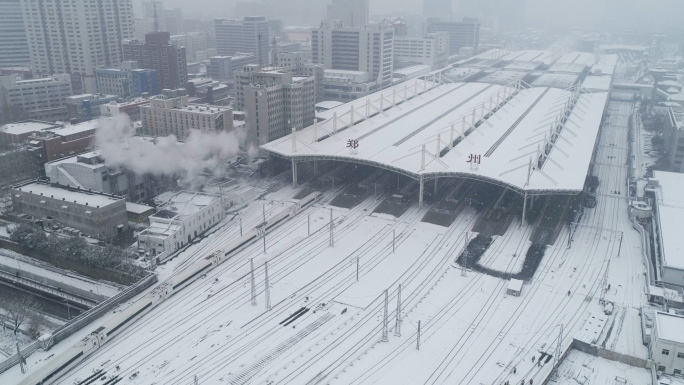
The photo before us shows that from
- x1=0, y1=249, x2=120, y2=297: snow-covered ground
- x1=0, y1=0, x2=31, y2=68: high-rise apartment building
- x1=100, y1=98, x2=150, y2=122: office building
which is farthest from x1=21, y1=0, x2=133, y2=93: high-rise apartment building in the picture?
x1=0, y1=249, x2=120, y2=297: snow-covered ground

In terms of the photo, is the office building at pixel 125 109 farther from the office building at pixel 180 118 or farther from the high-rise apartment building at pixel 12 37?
the high-rise apartment building at pixel 12 37

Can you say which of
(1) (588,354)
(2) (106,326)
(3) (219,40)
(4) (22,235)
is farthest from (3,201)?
(3) (219,40)

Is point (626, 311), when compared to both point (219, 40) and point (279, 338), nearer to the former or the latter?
point (279, 338)

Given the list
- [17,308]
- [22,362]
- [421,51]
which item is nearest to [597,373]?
[22,362]

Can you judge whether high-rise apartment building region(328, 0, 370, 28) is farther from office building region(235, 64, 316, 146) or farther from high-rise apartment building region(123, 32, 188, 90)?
office building region(235, 64, 316, 146)

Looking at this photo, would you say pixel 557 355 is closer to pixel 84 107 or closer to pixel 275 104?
pixel 275 104

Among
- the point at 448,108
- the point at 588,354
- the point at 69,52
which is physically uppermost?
→ the point at 69,52
